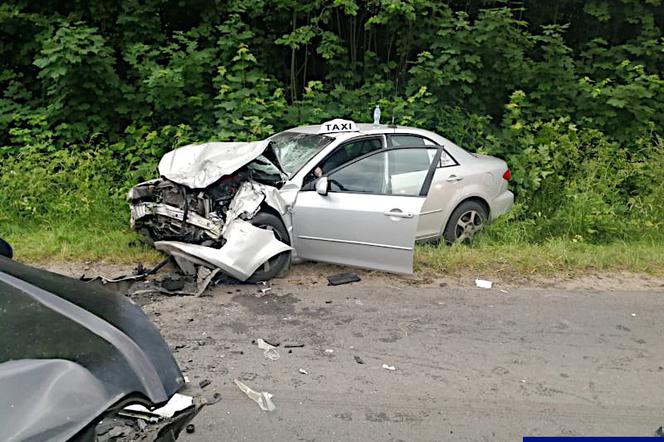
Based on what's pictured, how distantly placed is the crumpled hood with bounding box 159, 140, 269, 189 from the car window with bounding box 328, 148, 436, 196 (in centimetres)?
94

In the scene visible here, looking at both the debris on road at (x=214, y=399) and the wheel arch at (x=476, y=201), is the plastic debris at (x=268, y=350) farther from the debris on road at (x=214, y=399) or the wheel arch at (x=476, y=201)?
the wheel arch at (x=476, y=201)

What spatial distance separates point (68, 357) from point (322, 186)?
4100mm

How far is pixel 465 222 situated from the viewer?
723 cm

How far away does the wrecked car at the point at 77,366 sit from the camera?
183 centimetres

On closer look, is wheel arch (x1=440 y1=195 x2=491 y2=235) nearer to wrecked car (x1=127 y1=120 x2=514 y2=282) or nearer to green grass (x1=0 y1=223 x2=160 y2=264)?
wrecked car (x1=127 y1=120 x2=514 y2=282)

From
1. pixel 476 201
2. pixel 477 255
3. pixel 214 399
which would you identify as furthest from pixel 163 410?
pixel 476 201

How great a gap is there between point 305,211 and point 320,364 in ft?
7.39

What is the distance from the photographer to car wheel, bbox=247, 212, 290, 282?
5930 millimetres

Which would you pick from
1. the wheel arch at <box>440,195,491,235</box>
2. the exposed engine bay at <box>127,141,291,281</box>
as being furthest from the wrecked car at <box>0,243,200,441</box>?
the wheel arch at <box>440,195,491,235</box>

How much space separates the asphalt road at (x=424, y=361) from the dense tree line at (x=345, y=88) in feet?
10.1

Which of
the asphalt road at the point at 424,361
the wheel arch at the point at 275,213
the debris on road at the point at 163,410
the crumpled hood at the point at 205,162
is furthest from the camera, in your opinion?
the wheel arch at the point at 275,213

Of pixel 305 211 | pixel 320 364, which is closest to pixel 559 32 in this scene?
pixel 305 211

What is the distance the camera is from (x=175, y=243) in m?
5.74

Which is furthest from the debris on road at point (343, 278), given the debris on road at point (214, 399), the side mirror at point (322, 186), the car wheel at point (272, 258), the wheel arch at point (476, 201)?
the debris on road at point (214, 399)
